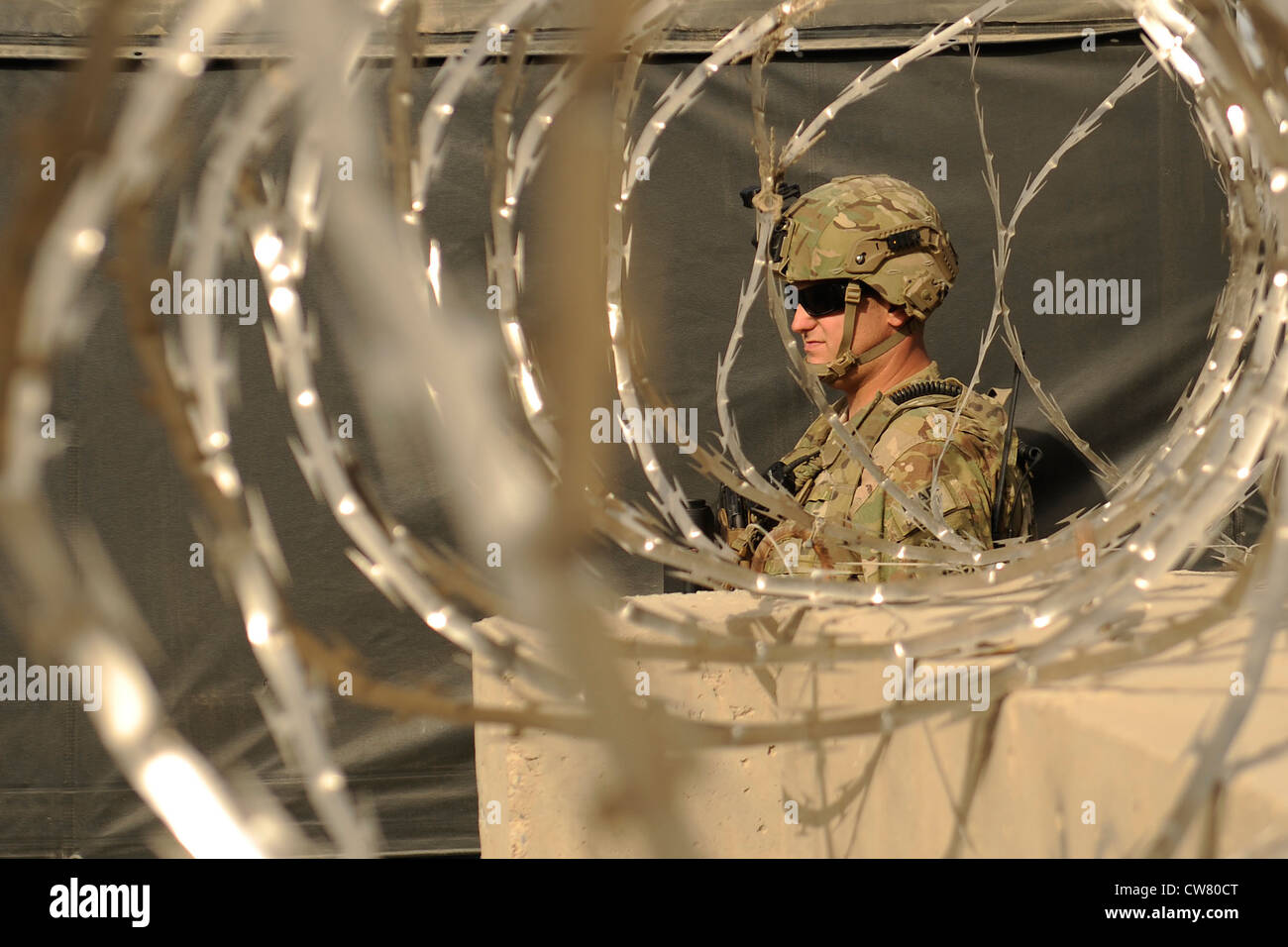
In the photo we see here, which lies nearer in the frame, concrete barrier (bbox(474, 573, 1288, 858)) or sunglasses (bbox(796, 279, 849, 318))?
concrete barrier (bbox(474, 573, 1288, 858))

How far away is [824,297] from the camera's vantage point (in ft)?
7.31

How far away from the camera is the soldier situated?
6.59 feet

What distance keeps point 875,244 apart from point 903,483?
49cm

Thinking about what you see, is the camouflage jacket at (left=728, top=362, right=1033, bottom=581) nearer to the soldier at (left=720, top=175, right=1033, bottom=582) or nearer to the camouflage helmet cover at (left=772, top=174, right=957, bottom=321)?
the soldier at (left=720, top=175, right=1033, bottom=582)

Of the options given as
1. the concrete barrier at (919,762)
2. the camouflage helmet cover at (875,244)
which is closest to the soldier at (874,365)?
the camouflage helmet cover at (875,244)

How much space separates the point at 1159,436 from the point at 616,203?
116 inches

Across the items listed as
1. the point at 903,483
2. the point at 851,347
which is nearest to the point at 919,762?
the point at 903,483

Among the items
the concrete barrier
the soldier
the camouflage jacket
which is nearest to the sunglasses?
the soldier

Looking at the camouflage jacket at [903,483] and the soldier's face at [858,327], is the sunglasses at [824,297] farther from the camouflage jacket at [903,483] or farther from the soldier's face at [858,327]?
the camouflage jacket at [903,483]

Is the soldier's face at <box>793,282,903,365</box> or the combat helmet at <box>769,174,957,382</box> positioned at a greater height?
the combat helmet at <box>769,174,957,382</box>

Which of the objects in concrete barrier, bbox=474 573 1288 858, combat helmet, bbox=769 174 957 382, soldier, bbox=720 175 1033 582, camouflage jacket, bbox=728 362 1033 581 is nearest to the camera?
concrete barrier, bbox=474 573 1288 858

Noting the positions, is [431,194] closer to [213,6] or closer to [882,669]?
[882,669]

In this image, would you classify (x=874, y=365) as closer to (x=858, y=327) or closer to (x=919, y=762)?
(x=858, y=327)
